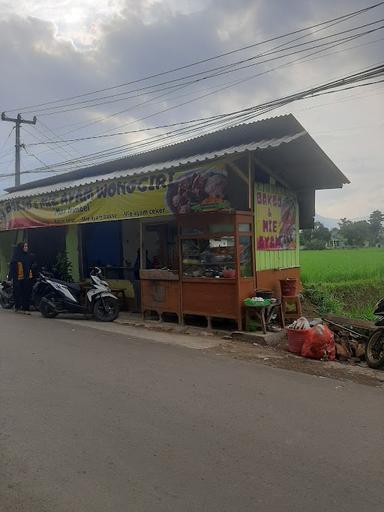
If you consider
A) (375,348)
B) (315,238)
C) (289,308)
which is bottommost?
(375,348)

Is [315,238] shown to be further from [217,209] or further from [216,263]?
[217,209]

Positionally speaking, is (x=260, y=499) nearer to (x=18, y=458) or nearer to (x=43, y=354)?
(x=18, y=458)

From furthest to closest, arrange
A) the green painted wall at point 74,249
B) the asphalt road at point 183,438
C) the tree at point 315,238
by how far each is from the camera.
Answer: the tree at point 315,238, the green painted wall at point 74,249, the asphalt road at point 183,438

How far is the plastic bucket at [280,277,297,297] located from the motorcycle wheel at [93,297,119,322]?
392 cm

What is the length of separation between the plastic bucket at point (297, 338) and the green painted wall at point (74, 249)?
830cm

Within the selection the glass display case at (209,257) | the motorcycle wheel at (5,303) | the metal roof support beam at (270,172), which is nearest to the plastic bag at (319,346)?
the glass display case at (209,257)

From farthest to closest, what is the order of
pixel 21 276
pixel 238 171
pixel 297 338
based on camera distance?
pixel 21 276 < pixel 238 171 < pixel 297 338

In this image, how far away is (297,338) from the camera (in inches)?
307

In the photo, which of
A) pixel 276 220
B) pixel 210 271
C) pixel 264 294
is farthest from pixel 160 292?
pixel 276 220

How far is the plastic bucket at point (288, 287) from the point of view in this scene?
10.1 meters

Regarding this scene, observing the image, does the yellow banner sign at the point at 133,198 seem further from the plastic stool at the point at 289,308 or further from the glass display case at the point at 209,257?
the plastic stool at the point at 289,308

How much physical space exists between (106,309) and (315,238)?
189 feet

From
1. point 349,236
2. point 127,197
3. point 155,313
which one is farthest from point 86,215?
point 349,236

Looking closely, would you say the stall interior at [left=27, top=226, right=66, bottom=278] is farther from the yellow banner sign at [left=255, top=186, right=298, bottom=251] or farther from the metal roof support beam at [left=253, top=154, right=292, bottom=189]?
the metal roof support beam at [left=253, top=154, right=292, bottom=189]
